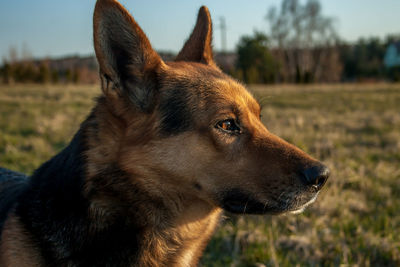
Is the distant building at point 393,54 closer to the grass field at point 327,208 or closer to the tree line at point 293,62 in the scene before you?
the tree line at point 293,62

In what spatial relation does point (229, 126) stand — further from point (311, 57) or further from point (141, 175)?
point (311, 57)

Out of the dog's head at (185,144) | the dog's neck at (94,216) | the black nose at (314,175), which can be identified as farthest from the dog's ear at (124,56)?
the black nose at (314,175)

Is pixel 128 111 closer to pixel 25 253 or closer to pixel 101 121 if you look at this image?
pixel 101 121

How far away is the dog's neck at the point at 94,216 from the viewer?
7.28ft

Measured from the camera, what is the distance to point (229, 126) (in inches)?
97.8

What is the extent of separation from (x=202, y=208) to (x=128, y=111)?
0.90 metres

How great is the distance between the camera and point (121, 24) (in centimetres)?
222

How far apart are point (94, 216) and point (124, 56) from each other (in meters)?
1.11

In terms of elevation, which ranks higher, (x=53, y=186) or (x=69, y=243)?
(x=53, y=186)

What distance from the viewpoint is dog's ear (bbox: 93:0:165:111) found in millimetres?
2148

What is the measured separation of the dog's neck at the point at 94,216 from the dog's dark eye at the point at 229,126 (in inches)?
22.3

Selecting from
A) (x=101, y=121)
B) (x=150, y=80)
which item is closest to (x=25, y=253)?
(x=101, y=121)

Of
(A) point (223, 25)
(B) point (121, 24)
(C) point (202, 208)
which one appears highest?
(A) point (223, 25)

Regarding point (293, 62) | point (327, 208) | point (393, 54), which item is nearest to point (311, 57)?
point (293, 62)
